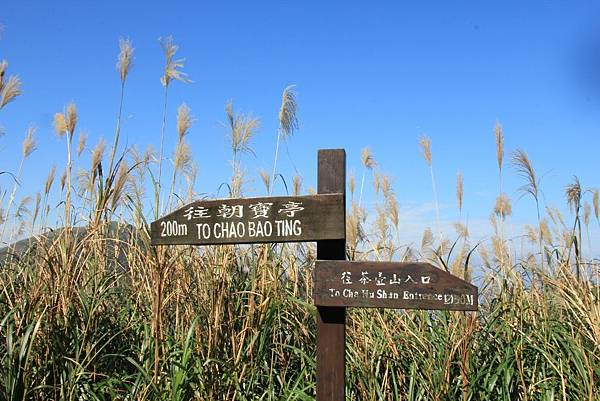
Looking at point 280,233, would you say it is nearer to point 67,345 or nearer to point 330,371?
point 330,371

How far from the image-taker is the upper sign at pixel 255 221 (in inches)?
92.7

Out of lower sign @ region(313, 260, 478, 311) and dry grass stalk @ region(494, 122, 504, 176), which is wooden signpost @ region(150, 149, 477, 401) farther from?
dry grass stalk @ region(494, 122, 504, 176)

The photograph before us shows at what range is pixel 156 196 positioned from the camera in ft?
9.75

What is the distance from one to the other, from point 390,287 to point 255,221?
639 mm

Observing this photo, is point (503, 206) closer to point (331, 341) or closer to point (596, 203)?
point (596, 203)

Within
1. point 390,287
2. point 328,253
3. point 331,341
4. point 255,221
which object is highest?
point 255,221

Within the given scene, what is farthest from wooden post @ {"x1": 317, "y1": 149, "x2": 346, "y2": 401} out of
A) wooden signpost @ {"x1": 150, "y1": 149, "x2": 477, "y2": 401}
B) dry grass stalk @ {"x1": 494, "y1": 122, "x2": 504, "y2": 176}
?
dry grass stalk @ {"x1": 494, "y1": 122, "x2": 504, "y2": 176}

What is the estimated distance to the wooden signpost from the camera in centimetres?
219

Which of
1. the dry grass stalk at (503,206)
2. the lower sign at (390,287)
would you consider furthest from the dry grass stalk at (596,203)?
the lower sign at (390,287)

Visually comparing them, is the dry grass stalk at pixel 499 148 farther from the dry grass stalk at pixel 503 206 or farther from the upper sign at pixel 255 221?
the upper sign at pixel 255 221

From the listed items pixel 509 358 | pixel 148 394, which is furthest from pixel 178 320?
pixel 509 358

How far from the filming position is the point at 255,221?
2.46 metres

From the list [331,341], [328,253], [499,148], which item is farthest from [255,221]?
[499,148]

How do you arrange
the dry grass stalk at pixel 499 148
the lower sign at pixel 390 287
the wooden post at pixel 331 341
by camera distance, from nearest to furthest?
the lower sign at pixel 390 287 < the wooden post at pixel 331 341 < the dry grass stalk at pixel 499 148
